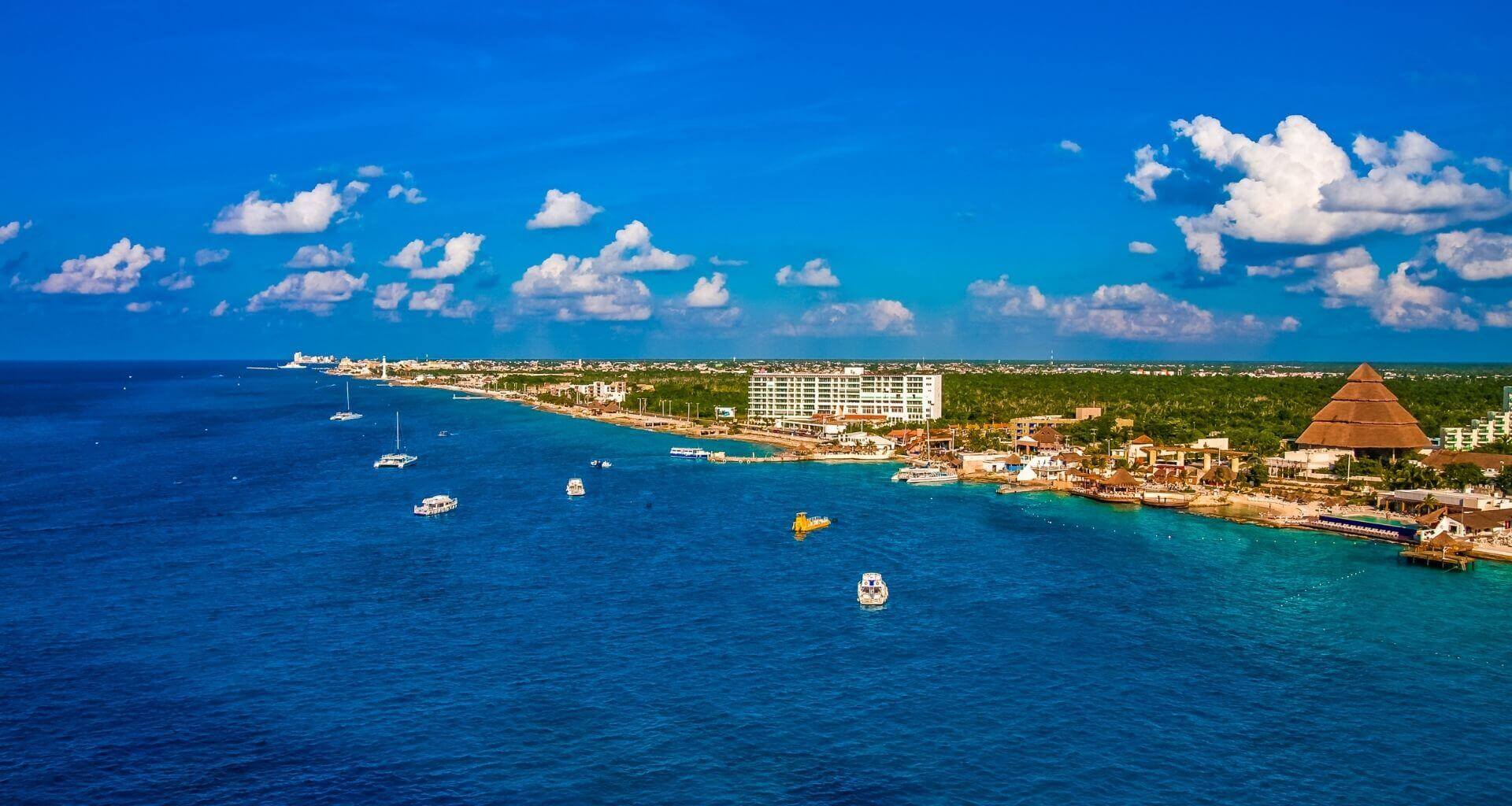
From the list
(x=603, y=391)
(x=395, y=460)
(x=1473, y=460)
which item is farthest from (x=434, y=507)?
(x=603, y=391)

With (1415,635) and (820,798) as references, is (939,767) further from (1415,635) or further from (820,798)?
(1415,635)

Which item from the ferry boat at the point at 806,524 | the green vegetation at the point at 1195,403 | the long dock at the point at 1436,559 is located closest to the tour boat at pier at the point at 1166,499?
the long dock at the point at 1436,559

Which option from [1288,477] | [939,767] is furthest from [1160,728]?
[1288,477]

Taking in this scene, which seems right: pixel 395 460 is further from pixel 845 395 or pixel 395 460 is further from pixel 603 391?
pixel 603 391

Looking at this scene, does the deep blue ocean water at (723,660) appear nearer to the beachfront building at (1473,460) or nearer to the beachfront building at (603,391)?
the beachfront building at (1473,460)

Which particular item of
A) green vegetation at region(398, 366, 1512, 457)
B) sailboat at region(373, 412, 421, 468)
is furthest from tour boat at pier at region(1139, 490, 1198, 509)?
sailboat at region(373, 412, 421, 468)

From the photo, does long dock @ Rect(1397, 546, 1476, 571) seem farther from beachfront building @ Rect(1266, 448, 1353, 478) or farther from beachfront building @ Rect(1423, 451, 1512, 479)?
beachfront building @ Rect(1266, 448, 1353, 478)
